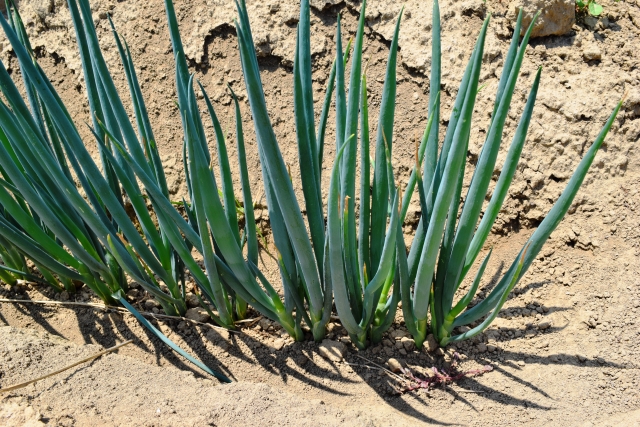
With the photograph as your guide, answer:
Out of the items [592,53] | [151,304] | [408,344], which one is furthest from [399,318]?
[592,53]

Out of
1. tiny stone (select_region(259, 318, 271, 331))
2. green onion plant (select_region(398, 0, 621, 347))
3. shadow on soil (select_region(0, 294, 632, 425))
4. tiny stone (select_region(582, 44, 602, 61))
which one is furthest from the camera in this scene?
tiny stone (select_region(582, 44, 602, 61))

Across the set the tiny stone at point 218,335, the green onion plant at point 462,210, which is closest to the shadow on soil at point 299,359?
the tiny stone at point 218,335

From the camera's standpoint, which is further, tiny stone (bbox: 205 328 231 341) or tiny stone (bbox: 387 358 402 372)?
tiny stone (bbox: 205 328 231 341)

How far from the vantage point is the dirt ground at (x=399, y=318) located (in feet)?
4.36

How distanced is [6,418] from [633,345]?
1434 mm

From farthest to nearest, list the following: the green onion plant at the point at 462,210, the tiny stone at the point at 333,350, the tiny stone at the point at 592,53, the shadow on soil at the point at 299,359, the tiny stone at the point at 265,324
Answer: the tiny stone at the point at 592,53 < the tiny stone at the point at 265,324 < the tiny stone at the point at 333,350 < the shadow on soil at the point at 299,359 < the green onion plant at the point at 462,210

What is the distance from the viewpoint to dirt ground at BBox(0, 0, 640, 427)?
133 centimetres

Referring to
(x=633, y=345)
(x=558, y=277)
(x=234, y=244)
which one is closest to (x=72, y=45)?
(x=234, y=244)

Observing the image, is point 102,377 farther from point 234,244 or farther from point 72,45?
point 72,45

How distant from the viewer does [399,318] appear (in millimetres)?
1683

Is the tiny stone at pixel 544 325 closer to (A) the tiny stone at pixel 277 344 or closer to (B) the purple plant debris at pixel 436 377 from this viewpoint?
(B) the purple plant debris at pixel 436 377

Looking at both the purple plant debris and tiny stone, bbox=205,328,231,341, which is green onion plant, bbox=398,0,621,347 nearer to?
the purple plant debris

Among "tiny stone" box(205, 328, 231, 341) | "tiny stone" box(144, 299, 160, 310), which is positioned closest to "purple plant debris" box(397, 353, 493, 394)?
"tiny stone" box(205, 328, 231, 341)

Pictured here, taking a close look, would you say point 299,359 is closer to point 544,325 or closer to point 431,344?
point 431,344
